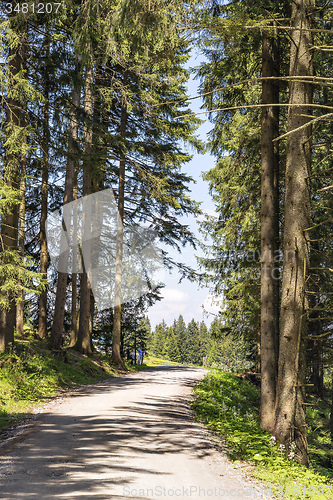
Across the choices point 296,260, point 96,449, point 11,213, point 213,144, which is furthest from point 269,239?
point 11,213

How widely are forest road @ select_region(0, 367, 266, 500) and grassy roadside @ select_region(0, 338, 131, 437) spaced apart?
2.30ft

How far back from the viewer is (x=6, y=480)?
4371 millimetres

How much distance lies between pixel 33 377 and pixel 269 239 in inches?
277

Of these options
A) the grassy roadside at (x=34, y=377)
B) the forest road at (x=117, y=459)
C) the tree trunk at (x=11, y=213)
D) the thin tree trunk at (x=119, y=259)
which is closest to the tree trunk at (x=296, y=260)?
the forest road at (x=117, y=459)

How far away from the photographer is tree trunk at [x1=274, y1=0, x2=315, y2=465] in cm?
675

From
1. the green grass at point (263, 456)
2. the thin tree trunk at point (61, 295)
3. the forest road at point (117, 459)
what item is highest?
the thin tree trunk at point (61, 295)

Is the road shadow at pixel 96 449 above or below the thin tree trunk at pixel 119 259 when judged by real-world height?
below

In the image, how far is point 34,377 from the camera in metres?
10.4

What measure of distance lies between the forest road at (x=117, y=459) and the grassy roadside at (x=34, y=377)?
702 mm

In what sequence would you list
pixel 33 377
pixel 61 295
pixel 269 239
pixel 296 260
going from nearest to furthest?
pixel 296 260, pixel 269 239, pixel 33 377, pixel 61 295

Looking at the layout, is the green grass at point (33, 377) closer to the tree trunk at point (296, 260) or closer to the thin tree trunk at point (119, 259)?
the thin tree trunk at point (119, 259)

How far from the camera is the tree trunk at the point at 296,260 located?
6754mm

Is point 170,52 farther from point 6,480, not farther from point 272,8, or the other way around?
point 6,480

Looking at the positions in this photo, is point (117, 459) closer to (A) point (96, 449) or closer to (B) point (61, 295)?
(A) point (96, 449)
